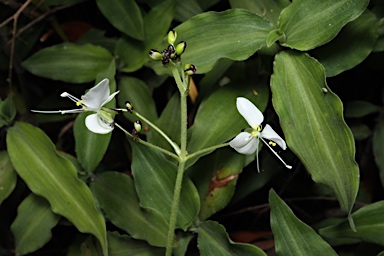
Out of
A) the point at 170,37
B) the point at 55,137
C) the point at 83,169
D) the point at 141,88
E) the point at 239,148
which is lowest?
the point at 55,137

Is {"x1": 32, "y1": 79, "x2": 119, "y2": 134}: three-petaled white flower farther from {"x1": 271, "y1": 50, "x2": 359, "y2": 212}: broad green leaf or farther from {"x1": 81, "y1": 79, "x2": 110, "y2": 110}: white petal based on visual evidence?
{"x1": 271, "y1": 50, "x2": 359, "y2": 212}: broad green leaf

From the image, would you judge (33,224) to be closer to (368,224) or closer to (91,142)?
(91,142)

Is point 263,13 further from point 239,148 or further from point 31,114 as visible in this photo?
point 31,114

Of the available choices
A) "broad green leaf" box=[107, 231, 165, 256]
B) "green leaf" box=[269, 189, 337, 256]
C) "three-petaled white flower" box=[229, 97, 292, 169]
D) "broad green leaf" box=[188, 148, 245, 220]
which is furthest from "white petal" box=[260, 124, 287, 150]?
"broad green leaf" box=[107, 231, 165, 256]

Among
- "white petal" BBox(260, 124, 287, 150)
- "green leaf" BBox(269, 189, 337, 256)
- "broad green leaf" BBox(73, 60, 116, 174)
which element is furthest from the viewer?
"broad green leaf" BBox(73, 60, 116, 174)

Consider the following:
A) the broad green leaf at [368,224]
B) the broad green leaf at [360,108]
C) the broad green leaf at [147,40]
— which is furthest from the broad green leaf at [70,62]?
the broad green leaf at [368,224]

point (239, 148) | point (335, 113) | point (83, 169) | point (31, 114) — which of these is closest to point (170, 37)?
point (239, 148)

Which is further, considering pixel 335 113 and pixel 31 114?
pixel 31 114
